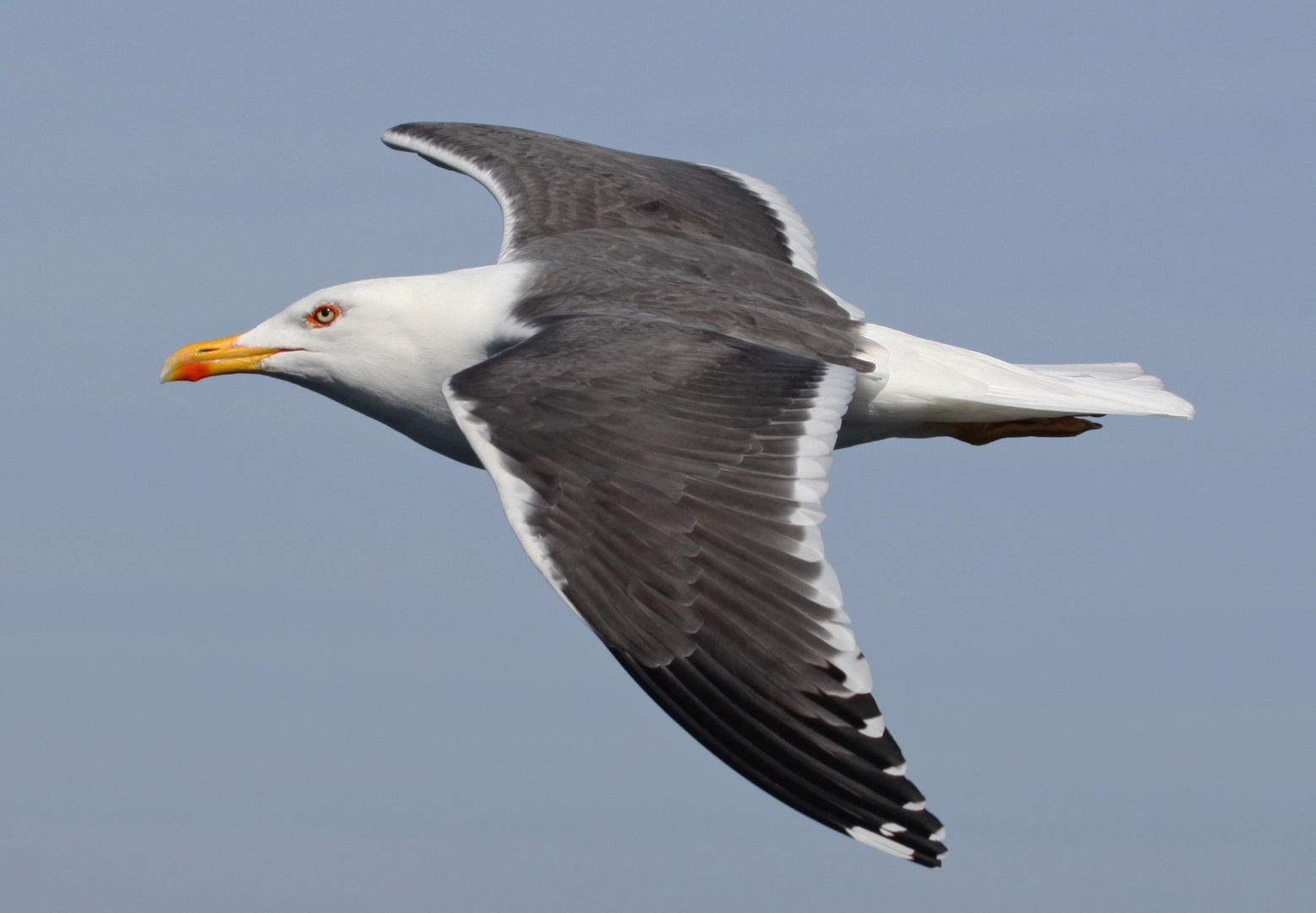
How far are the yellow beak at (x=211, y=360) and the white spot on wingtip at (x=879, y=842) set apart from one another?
462cm

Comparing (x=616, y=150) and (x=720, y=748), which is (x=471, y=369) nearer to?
(x=720, y=748)

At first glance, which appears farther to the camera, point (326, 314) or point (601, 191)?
point (601, 191)

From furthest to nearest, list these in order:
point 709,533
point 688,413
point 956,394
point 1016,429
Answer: point 1016,429
point 956,394
point 688,413
point 709,533

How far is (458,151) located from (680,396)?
509 cm

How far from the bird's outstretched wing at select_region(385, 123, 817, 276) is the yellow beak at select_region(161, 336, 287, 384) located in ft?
5.55

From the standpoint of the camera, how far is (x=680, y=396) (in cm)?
688

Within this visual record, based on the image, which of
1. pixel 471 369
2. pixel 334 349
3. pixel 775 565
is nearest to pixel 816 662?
pixel 775 565

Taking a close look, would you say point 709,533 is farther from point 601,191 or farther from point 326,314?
point 601,191

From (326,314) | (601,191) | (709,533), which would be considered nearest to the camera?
(709,533)

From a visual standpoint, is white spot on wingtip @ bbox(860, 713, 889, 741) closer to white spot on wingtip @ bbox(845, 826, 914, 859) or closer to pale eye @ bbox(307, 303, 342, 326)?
white spot on wingtip @ bbox(845, 826, 914, 859)

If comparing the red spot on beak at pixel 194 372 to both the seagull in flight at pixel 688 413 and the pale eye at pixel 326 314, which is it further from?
the pale eye at pixel 326 314

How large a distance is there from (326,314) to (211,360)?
2.21 feet

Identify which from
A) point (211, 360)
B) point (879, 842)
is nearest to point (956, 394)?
point (879, 842)

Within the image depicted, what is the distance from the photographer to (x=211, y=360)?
29.2ft
